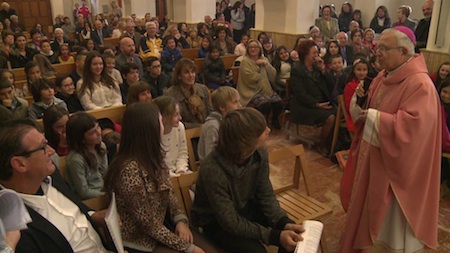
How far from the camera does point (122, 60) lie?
20.0 ft

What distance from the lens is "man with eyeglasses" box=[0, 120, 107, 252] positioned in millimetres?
1705

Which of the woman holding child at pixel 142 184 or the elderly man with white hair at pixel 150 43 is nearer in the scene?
the woman holding child at pixel 142 184

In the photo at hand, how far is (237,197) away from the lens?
2.35 meters

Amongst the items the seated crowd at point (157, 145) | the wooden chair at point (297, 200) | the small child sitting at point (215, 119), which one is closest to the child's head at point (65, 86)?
the seated crowd at point (157, 145)

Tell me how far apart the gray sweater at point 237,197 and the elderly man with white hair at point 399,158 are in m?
0.65

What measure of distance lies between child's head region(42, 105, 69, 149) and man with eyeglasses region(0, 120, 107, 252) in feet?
3.78

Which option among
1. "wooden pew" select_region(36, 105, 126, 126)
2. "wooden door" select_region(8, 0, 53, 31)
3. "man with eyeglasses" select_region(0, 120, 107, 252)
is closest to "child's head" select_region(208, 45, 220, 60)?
"wooden pew" select_region(36, 105, 126, 126)

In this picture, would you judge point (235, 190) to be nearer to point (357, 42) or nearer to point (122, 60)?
point (122, 60)

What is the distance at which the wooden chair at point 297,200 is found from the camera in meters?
2.81

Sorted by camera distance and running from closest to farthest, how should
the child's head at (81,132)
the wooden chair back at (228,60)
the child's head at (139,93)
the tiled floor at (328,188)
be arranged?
1. the child's head at (81,132)
2. the tiled floor at (328,188)
3. the child's head at (139,93)
4. the wooden chair back at (228,60)

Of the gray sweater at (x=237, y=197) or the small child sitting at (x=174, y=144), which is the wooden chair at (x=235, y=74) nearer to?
the small child sitting at (x=174, y=144)

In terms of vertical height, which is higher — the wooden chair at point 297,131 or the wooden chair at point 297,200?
the wooden chair at point 297,200

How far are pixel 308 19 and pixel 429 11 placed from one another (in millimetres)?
2530

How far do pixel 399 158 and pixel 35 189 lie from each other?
6.47 ft
